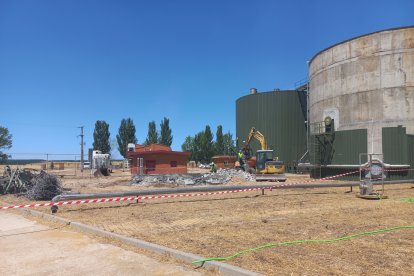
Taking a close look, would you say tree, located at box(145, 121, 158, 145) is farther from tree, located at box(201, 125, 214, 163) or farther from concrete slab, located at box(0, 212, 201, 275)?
concrete slab, located at box(0, 212, 201, 275)

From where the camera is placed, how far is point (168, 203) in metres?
16.2

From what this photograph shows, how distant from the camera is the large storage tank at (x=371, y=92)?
103 feet

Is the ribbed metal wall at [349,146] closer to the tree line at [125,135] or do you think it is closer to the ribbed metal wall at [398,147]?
the ribbed metal wall at [398,147]

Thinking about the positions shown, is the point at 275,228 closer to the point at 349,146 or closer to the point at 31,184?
the point at 31,184

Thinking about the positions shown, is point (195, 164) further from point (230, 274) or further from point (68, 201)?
point (230, 274)

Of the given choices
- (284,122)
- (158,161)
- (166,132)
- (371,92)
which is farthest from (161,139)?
(371,92)

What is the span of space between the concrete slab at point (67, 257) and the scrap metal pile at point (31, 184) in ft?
26.3

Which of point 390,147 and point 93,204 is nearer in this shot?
point 93,204

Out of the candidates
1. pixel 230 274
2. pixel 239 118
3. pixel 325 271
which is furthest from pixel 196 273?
pixel 239 118

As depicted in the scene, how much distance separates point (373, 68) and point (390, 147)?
23.2 feet

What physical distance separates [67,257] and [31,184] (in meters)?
14.5

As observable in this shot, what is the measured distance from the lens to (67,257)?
7266mm

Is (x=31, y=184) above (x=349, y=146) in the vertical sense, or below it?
below

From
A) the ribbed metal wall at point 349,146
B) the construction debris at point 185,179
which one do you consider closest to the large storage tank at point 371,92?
the ribbed metal wall at point 349,146
